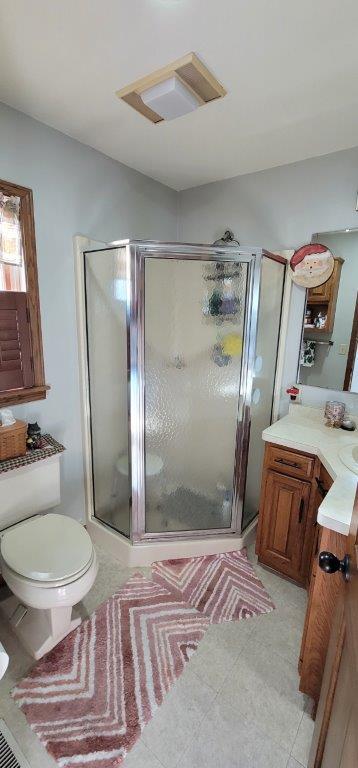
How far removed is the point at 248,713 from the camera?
1.27m

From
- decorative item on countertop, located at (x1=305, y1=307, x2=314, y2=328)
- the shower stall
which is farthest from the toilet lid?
decorative item on countertop, located at (x1=305, y1=307, x2=314, y2=328)

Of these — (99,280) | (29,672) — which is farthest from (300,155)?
(29,672)

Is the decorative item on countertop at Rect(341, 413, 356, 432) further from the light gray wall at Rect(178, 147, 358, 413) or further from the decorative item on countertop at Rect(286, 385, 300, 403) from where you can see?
the decorative item on countertop at Rect(286, 385, 300, 403)

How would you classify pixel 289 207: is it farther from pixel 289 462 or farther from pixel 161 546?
pixel 161 546

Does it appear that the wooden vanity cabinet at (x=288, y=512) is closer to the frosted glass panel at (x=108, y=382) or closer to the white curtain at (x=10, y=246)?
the frosted glass panel at (x=108, y=382)

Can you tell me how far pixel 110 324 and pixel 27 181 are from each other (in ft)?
2.62

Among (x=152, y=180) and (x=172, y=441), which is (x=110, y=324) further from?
(x=152, y=180)

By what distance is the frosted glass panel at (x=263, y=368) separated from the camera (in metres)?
1.95

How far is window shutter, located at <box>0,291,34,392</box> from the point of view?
1.64 metres

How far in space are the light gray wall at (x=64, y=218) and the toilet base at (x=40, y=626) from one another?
2.04ft

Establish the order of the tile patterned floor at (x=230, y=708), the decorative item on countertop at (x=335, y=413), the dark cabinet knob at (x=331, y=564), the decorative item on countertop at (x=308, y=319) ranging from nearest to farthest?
the dark cabinet knob at (x=331, y=564) → the tile patterned floor at (x=230, y=708) → the decorative item on countertop at (x=335, y=413) → the decorative item on countertop at (x=308, y=319)

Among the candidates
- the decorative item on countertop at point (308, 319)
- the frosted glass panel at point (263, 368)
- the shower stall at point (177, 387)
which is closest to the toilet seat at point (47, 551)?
the shower stall at point (177, 387)

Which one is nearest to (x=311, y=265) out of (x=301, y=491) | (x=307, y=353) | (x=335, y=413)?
(x=307, y=353)

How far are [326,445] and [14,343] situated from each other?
1.67 metres
